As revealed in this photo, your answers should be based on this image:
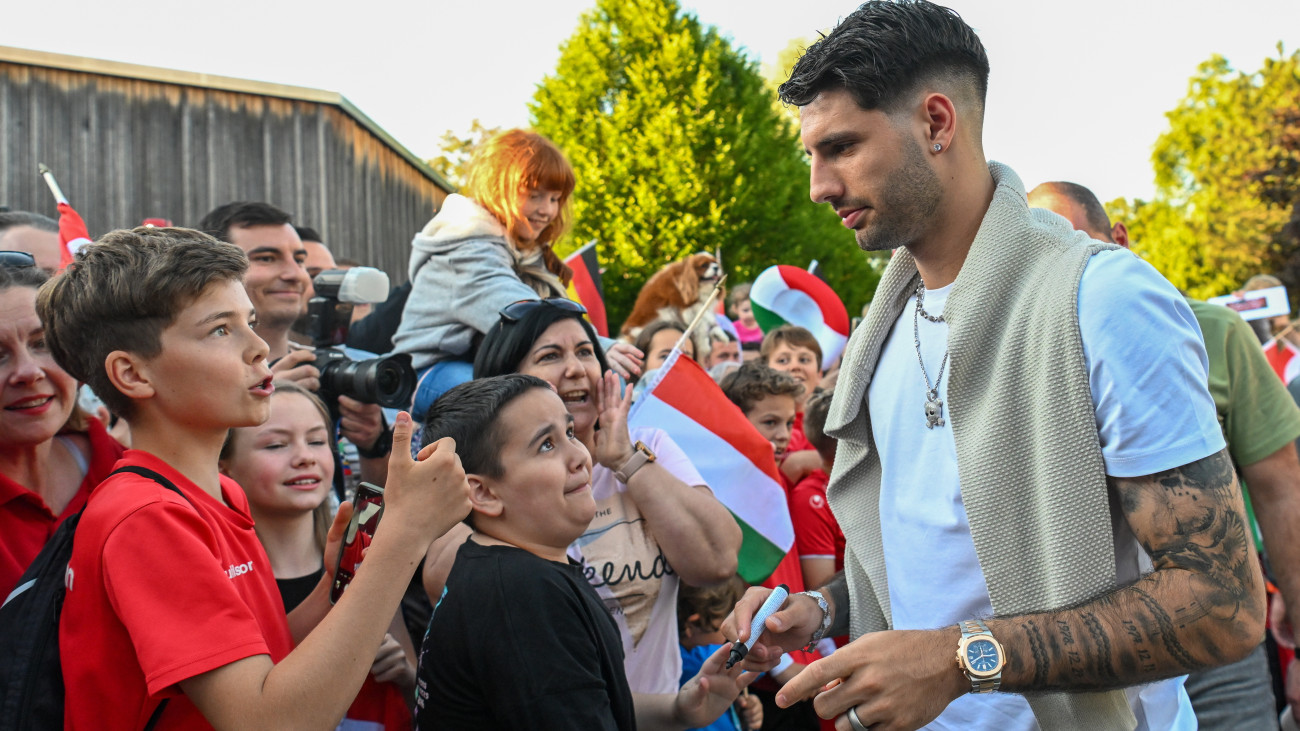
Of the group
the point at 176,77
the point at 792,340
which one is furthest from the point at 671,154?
the point at 792,340

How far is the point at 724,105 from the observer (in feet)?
78.3

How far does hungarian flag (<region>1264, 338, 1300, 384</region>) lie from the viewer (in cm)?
718

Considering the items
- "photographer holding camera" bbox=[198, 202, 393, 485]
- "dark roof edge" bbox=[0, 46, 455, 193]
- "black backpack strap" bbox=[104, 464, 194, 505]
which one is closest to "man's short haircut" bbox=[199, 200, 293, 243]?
"photographer holding camera" bbox=[198, 202, 393, 485]

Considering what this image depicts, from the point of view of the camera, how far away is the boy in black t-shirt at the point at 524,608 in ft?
7.25

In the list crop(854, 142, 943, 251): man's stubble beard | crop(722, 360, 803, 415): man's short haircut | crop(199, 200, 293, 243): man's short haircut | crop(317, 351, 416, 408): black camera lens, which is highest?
crop(199, 200, 293, 243): man's short haircut

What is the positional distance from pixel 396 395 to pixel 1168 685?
8.06 ft

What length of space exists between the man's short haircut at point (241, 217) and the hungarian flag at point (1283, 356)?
22.3 ft

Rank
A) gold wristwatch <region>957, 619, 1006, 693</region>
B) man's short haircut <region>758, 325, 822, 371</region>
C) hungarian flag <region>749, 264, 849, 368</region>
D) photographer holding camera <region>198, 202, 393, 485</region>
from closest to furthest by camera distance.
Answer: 1. gold wristwatch <region>957, 619, 1006, 693</region>
2. photographer holding camera <region>198, 202, 393, 485</region>
3. man's short haircut <region>758, 325, 822, 371</region>
4. hungarian flag <region>749, 264, 849, 368</region>

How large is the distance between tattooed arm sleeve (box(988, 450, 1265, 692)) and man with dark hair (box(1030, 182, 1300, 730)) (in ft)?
4.88

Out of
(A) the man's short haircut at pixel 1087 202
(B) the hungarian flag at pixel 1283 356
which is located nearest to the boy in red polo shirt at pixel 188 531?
(A) the man's short haircut at pixel 1087 202

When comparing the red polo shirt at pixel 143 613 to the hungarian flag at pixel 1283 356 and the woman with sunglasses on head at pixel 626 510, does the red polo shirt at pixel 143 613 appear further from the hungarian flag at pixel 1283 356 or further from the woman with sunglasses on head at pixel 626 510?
the hungarian flag at pixel 1283 356

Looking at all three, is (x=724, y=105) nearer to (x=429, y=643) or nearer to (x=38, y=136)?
(x=38, y=136)

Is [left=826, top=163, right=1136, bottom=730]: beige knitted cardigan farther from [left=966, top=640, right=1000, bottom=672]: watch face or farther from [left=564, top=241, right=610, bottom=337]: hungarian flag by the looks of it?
[left=564, top=241, right=610, bottom=337]: hungarian flag

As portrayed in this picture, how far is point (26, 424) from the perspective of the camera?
97.4 inches
